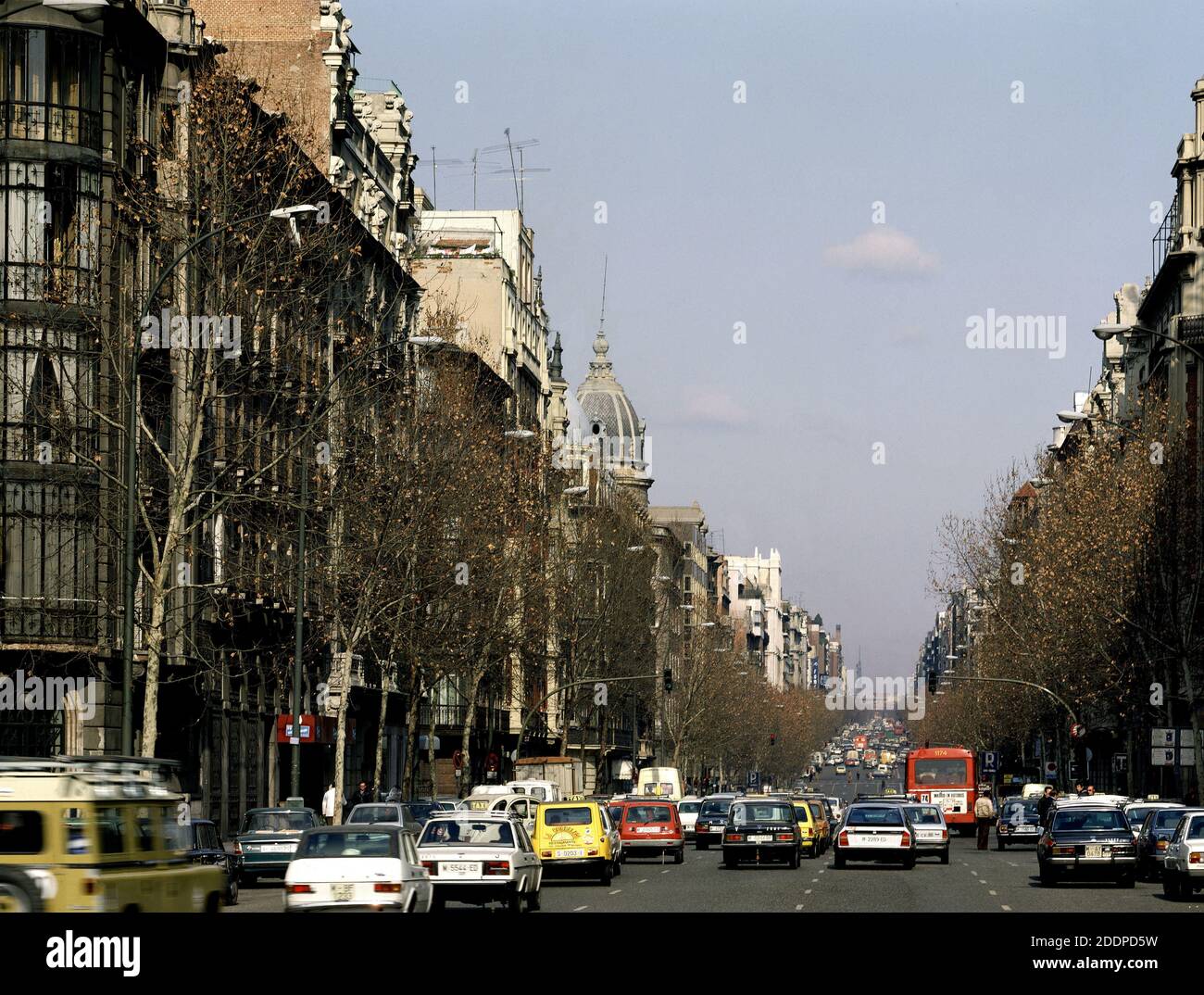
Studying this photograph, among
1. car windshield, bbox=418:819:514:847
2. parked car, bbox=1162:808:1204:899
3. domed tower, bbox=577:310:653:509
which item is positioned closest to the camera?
car windshield, bbox=418:819:514:847

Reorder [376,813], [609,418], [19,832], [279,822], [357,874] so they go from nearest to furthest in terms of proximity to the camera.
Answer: [19,832] < [357,874] < [279,822] < [376,813] < [609,418]

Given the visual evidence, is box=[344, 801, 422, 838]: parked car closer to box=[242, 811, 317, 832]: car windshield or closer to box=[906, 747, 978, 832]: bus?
box=[242, 811, 317, 832]: car windshield

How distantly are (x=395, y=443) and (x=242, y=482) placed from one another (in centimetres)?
1567

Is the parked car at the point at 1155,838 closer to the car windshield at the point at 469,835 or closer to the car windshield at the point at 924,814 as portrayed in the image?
the car windshield at the point at 924,814

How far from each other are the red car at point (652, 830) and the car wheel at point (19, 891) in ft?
120

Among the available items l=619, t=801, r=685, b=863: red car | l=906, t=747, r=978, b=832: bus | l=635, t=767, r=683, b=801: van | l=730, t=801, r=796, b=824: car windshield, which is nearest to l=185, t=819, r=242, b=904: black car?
l=730, t=801, r=796, b=824: car windshield

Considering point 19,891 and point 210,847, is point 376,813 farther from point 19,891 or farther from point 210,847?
point 19,891

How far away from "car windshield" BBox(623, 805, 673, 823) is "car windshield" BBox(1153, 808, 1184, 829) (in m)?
15.0

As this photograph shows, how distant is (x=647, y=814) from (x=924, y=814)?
712 centimetres

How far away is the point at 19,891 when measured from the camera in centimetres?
1797

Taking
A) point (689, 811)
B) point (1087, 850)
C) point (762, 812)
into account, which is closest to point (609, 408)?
point (689, 811)

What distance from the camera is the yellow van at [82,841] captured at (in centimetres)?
1814

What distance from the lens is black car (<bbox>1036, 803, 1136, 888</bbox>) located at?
39.5 metres

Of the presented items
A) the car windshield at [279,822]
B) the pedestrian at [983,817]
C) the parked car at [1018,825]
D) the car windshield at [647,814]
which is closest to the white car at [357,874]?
the car windshield at [279,822]
